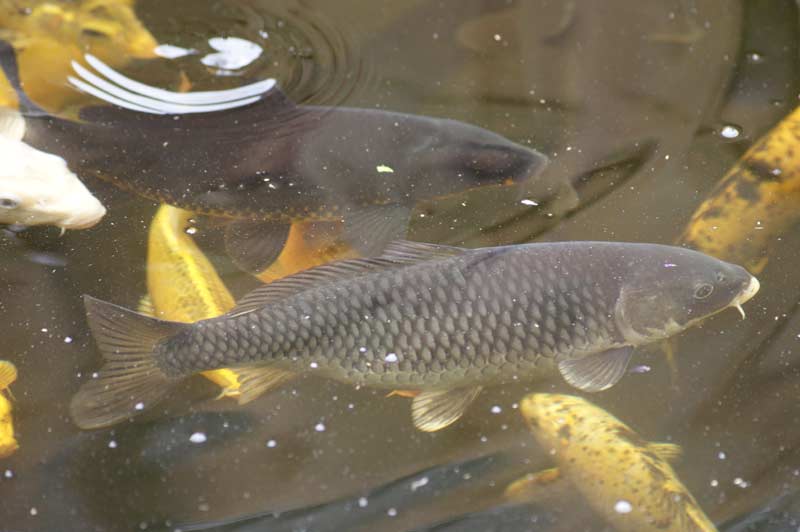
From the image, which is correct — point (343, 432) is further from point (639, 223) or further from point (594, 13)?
point (594, 13)

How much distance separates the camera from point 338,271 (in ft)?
7.36

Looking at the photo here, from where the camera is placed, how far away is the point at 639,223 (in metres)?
2.84

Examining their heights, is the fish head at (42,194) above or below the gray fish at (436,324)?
below

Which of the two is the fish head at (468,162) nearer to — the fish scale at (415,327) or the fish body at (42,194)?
the fish scale at (415,327)

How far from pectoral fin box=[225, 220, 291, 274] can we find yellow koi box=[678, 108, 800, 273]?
119 centimetres

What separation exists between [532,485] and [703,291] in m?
0.63

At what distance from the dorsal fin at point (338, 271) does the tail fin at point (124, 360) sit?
180 mm

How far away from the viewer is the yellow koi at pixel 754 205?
2729mm

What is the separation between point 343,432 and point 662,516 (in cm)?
81

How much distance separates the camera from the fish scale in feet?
7.08

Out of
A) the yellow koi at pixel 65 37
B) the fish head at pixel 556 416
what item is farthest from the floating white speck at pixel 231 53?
the fish head at pixel 556 416

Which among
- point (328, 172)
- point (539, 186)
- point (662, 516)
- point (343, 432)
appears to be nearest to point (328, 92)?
point (328, 172)

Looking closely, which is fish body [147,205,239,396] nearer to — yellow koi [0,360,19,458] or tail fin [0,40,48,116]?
yellow koi [0,360,19,458]

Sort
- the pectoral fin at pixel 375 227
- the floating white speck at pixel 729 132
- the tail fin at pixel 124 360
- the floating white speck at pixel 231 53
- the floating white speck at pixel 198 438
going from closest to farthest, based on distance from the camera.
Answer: the tail fin at pixel 124 360
the floating white speck at pixel 198 438
the pectoral fin at pixel 375 227
the floating white speck at pixel 729 132
the floating white speck at pixel 231 53
